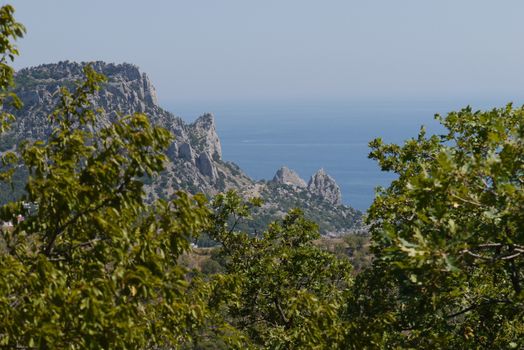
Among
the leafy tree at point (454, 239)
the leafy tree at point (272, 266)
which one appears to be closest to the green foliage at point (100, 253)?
the leafy tree at point (454, 239)

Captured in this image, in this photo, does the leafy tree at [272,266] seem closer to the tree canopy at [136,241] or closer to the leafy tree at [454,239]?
the leafy tree at [454,239]

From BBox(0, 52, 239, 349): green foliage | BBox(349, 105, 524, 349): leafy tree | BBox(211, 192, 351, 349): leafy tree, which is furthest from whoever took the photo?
BBox(211, 192, 351, 349): leafy tree

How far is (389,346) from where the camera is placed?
10516mm

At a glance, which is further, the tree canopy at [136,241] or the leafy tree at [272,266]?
the leafy tree at [272,266]

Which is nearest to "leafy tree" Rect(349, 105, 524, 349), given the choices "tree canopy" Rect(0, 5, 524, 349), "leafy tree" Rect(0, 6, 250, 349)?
"tree canopy" Rect(0, 5, 524, 349)

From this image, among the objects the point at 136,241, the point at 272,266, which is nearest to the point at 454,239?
the point at 136,241

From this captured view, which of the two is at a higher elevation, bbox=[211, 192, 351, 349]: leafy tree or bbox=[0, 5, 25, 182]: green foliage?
bbox=[0, 5, 25, 182]: green foliage

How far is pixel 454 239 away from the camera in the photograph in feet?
21.0

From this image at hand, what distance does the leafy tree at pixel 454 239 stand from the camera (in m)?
6.61

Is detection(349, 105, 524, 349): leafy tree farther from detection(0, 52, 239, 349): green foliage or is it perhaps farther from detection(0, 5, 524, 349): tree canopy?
detection(0, 52, 239, 349): green foliage

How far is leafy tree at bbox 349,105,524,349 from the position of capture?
661 cm

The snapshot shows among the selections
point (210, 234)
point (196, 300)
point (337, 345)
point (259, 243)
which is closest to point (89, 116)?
point (196, 300)

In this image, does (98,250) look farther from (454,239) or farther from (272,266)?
(272,266)

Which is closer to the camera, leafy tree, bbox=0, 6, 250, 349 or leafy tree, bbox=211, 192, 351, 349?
leafy tree, bbox=0, 6, 250, 349
